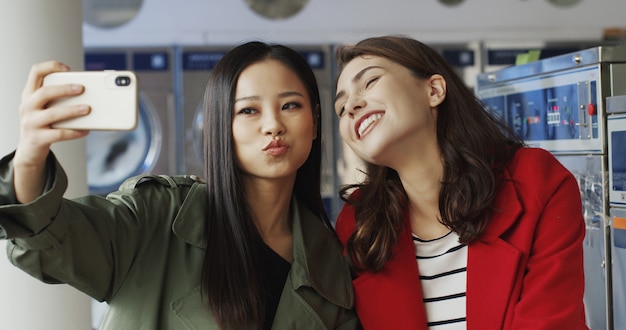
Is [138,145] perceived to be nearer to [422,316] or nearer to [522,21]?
[522,21]

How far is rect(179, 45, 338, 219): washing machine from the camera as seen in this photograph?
692 centimetres

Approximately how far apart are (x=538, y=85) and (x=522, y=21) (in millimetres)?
4552

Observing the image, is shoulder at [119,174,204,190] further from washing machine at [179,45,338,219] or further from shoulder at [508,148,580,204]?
washing machine at [179,45,338,219]

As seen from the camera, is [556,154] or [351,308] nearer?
[351,308]

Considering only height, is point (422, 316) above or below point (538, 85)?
below

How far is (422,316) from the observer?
82.5 inches

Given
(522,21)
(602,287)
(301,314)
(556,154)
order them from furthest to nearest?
1. (522,21)
2. (556,154)
3. (602,287)
4. (301,314)

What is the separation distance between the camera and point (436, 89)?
7.38 ft

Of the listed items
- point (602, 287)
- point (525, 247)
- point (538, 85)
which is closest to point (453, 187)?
point (525, 247)

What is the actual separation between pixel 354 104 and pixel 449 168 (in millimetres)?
350

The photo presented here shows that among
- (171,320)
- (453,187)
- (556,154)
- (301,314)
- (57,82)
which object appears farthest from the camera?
(556,154)

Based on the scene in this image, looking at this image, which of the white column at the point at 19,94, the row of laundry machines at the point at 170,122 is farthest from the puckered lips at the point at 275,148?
the row of laundry machines at the point at 170,122

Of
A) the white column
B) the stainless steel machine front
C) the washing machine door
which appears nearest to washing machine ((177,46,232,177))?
the washing machine door

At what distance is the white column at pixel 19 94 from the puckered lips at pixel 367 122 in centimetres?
132
